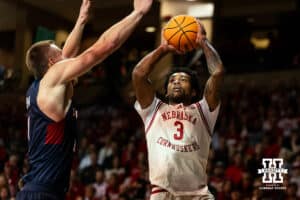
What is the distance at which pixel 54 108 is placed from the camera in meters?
3.76

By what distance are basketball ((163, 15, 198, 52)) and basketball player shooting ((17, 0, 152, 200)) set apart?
118cm

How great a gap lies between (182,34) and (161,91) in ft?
27.2

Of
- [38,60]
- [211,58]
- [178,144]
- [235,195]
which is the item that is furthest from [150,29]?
[38,60]

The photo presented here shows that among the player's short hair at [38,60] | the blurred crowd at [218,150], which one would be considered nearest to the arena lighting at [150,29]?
the blurred crowd at [218,150]

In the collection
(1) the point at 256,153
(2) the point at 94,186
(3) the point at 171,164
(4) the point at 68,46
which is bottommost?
(2) the point at 94,186

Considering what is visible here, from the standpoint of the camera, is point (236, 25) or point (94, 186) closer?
point (94, 186)

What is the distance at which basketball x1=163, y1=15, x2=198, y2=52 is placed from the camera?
4.98 metres

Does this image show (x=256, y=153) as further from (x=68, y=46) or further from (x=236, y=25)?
(x=236, y=25)

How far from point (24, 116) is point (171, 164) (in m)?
11.7

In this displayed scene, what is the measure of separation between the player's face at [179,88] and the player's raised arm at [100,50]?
1.47 meters

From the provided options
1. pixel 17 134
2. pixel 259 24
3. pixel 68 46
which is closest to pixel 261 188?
pixel 68 46

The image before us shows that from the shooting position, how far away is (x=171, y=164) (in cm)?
483

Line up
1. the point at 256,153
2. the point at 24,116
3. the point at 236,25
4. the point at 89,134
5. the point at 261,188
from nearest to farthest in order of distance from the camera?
1. the point at 261,188
2. the point at 256,153
3. the point at 89,134
4. the point at 24,116
5. the point at 236,25

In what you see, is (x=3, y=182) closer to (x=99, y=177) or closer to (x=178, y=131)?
(x=99, y=177)
